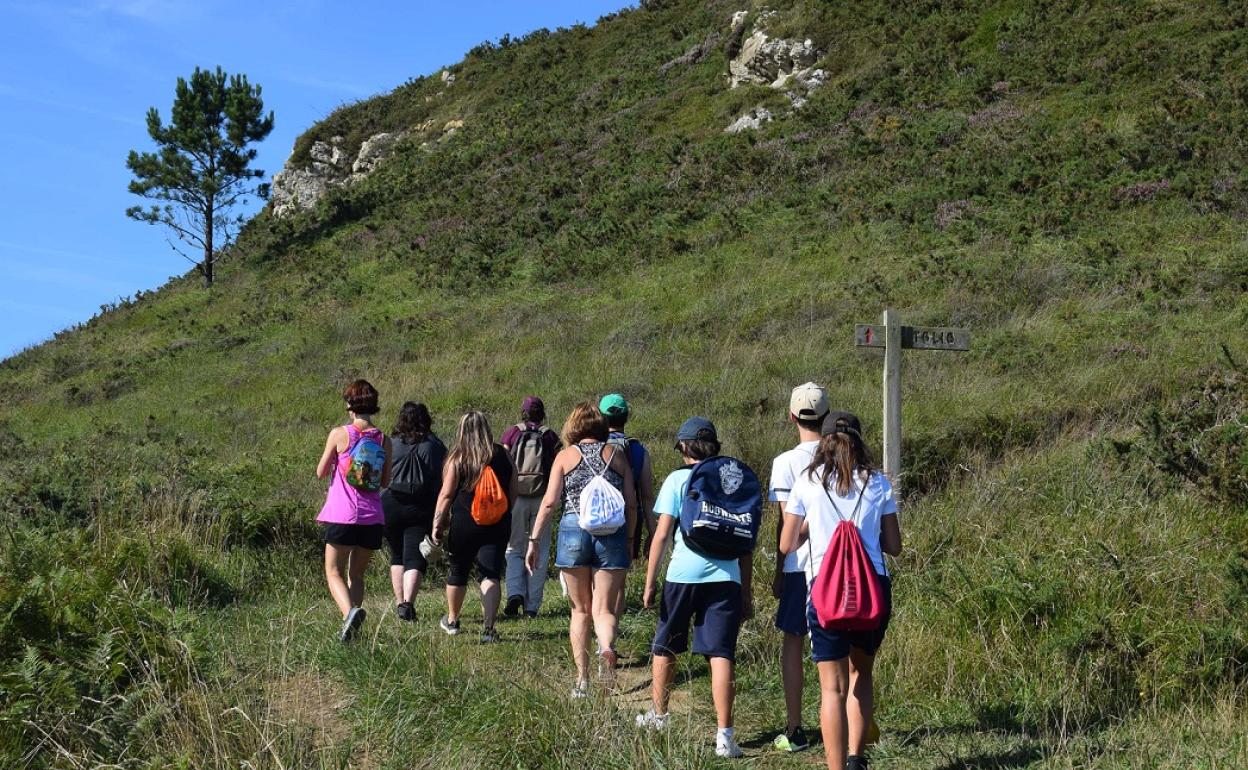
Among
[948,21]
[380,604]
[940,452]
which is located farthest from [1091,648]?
[948,21]

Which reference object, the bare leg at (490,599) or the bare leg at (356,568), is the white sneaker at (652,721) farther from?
the bare leg at (356,568)

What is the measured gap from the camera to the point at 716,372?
17984 mm

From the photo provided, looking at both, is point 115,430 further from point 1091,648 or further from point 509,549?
point 1091,648

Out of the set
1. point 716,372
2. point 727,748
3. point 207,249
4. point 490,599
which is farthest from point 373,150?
point 727,748

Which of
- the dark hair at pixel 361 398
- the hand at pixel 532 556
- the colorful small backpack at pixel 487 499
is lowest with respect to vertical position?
the hand at pixel 532 556

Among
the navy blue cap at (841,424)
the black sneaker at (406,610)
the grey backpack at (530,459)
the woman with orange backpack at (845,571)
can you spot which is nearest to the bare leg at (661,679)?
the woman with orange backpack at (845,571)

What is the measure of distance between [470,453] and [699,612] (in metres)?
2.59

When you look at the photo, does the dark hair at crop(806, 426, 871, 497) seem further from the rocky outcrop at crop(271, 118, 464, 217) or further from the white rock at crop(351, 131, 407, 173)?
the white rock at crop(351, 131, 407, 173)

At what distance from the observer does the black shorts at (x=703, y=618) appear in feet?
17.0

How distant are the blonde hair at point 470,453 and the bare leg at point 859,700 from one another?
3.31 metres

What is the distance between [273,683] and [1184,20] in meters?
28.2

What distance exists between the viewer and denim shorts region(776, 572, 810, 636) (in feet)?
16.9

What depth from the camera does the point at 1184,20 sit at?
89.4 feet

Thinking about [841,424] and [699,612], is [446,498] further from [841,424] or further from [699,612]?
[841,424]
